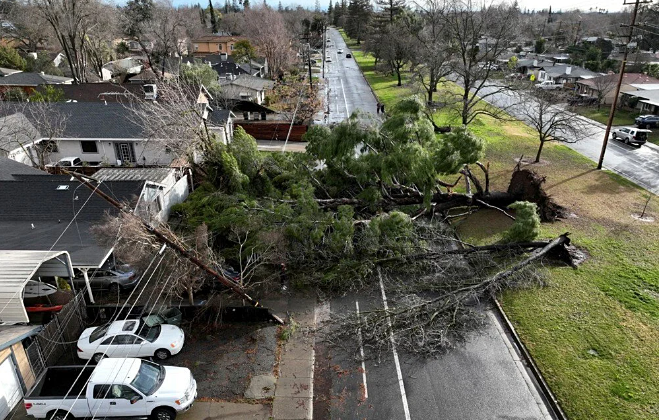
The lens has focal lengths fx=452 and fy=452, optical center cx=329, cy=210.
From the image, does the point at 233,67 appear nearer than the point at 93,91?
No

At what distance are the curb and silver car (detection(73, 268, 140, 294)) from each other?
14.2 metres

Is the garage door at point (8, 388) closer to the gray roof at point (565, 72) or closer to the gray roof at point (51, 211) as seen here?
the gray roof at point (51, 211)

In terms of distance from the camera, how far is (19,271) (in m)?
14.5

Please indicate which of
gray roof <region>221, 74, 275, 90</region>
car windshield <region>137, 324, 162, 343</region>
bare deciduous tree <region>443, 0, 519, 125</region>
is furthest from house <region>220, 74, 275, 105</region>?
car windshield <region>137, 324, 162, 343</region>

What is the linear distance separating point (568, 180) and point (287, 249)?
20443 millimetres

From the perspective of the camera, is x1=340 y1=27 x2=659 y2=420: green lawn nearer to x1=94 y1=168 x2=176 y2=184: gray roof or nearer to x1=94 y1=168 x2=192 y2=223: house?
x1=94 y1=168 x2=192 y2=223: house

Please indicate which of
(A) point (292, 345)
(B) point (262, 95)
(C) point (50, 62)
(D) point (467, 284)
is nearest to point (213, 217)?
(A) point (292, 345)

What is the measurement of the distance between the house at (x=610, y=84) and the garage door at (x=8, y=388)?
5527 cm

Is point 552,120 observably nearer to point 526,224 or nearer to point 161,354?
point 526,224

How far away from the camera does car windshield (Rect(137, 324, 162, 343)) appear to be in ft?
47.6

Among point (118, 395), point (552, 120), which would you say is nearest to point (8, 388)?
point (118, 395)

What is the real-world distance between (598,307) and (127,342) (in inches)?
638

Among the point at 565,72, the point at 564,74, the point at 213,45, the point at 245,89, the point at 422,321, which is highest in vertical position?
the point at 213,45

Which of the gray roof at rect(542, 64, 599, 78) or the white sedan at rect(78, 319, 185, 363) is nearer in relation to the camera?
the white sedan at rect(78, 319, 185, 363)
